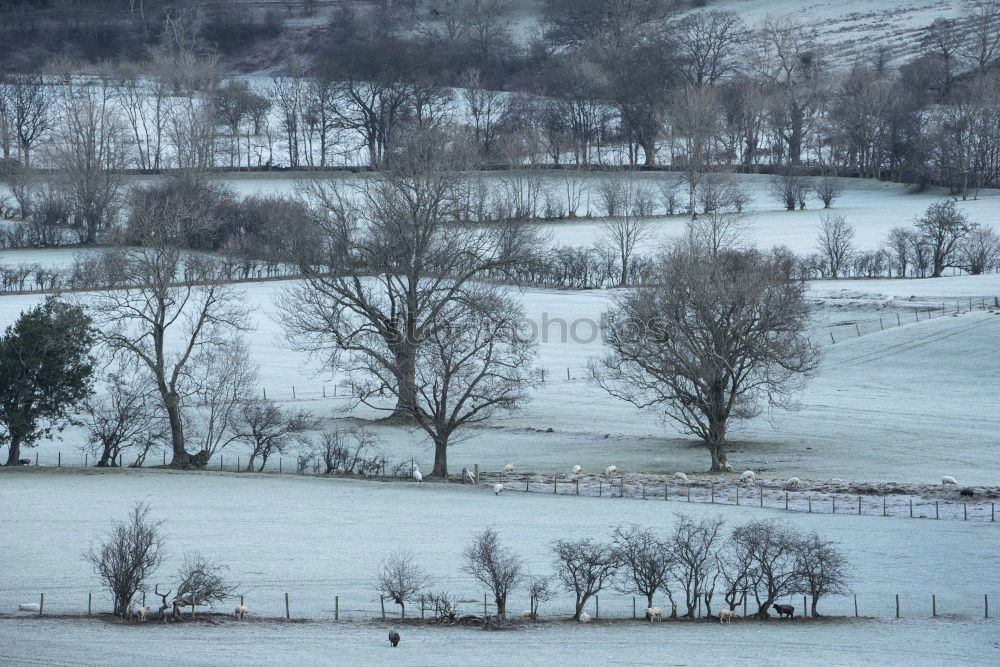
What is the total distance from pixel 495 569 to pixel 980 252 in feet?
176

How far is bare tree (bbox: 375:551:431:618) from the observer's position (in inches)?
915

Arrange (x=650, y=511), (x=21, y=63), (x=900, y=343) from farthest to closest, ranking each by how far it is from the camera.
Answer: (x=21, y=63), (x=900, y=343), (x=650, y=511)

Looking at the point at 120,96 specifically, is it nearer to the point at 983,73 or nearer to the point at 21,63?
the point at 21,63

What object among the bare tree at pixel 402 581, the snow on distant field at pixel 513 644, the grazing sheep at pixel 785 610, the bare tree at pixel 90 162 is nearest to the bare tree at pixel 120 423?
the bare tree at pixel 402 581

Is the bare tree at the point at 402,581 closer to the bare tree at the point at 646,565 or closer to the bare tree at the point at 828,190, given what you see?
the bare tree at the point at 646,565

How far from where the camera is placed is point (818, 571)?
975 inches

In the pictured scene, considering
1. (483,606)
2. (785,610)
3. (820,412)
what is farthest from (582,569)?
(820,412)

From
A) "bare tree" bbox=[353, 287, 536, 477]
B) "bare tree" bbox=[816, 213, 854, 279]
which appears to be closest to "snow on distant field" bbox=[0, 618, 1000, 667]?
"bare tree" bbox=[353, 287, 536, 477]

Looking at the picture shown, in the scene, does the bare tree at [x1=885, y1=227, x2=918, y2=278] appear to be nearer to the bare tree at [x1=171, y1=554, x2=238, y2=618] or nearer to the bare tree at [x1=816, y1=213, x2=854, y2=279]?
the bare tree at [x1=816, y1=213, x2=854, y2=279]

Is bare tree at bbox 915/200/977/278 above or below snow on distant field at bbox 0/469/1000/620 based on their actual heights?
above

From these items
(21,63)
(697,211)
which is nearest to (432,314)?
(697,211)

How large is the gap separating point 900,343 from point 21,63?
100597 millimetres

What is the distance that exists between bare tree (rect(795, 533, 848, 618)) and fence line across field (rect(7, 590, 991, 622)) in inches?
10.3

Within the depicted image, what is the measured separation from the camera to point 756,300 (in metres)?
39.4
